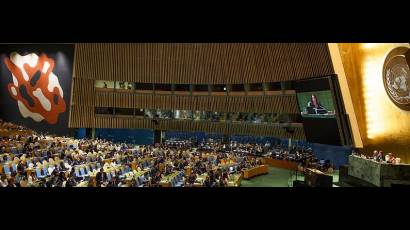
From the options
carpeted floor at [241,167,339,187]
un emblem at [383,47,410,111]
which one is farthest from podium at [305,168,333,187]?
un emblem at [383,47,410,111]

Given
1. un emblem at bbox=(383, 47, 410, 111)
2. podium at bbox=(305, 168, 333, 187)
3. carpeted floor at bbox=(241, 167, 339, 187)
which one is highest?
un emblem at bbox=(383, 47, 410, 111)

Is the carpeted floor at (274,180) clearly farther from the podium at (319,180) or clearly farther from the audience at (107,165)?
the podium at (319,180)

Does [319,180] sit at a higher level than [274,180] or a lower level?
higher

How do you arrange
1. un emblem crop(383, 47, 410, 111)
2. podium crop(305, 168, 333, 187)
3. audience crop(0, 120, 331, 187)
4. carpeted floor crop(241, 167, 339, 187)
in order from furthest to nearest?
carpeted floor crop(241, 167, 339, 187), podium crop(305, 168, 333, 187), un emblem crop(383, 47, 410, 111), audience crop(0, 120, 331, 187)

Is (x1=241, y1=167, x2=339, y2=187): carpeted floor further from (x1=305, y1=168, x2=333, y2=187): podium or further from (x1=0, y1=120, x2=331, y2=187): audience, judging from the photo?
(x1=305, y1=168, x2=333, y2=187): podium

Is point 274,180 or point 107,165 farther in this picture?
point 274,180

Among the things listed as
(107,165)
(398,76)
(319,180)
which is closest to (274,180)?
(319,180)

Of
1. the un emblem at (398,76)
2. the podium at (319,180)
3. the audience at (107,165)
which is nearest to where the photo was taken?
the audience at (107,165)

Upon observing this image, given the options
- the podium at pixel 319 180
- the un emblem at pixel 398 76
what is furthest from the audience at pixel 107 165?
the un emblem at pixel 398 76

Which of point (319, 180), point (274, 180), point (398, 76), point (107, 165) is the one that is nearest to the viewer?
point (319, 180)

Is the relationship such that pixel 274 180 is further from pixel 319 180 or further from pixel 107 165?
pixel 107 165

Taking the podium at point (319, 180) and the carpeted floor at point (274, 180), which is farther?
the carpeted floor at point (274, 180)
